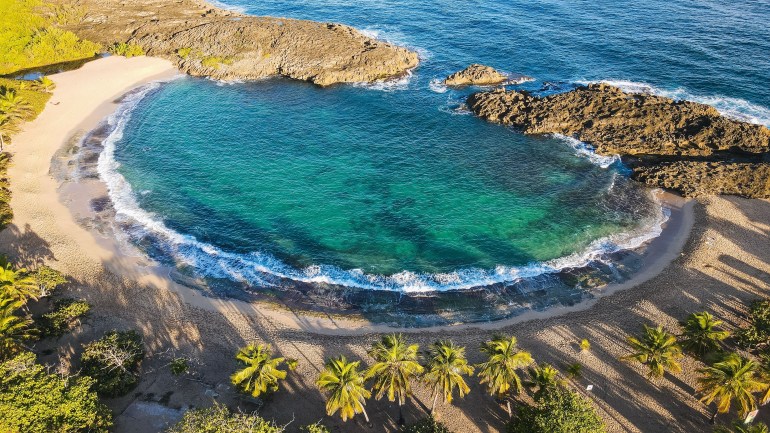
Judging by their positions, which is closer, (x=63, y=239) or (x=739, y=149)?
(x=63, y=239)

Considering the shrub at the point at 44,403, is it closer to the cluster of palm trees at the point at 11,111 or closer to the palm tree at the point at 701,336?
the palm tree at the point at 701,336

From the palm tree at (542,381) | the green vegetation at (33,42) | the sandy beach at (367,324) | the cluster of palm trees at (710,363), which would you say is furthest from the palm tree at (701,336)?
the green vegetation at (33,42)

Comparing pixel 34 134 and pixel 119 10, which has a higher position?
pixel 119 10

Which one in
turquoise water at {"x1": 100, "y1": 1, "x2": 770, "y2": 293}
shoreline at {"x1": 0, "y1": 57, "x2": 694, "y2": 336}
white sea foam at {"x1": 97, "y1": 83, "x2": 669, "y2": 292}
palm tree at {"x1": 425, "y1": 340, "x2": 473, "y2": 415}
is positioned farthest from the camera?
turquoise water at {"x1": 100, "y1": 1, "x2": 770, "y2": 293}

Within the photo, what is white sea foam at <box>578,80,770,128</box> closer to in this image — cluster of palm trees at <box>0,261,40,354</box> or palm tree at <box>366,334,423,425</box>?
palm tree at <box>366,334,423,425</box>

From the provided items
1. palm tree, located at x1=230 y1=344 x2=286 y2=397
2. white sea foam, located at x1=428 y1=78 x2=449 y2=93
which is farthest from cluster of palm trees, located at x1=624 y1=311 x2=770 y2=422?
white sea foam, located at x1=428 y1=78 x2=449 y2=93

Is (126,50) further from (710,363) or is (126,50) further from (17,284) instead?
(710,363)

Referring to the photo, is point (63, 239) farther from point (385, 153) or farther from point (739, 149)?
point (739, 149)

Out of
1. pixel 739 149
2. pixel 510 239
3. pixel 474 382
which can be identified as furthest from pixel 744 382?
pixel 739 149

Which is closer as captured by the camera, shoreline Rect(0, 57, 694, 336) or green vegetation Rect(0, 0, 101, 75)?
shoreline Rect(0, 57, 694, 336)
